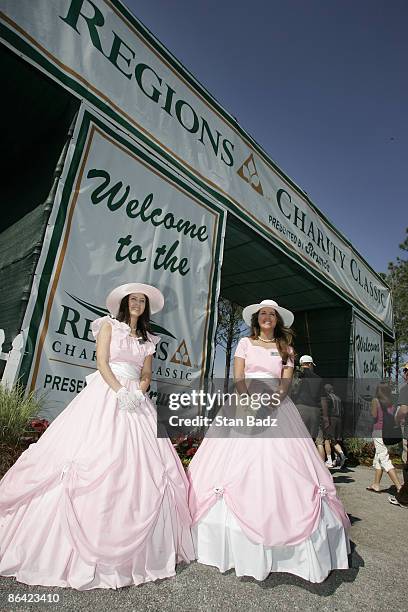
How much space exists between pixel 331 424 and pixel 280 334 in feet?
18.4

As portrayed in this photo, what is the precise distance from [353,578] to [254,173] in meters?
7.59

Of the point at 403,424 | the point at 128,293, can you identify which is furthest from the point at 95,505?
the point at 403,424

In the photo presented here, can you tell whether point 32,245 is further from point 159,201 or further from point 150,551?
point 150,551

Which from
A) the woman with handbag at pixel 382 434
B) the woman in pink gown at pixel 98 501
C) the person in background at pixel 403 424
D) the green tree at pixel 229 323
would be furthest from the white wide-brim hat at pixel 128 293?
the green tree at pixel 229 323

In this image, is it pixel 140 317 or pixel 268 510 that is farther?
pixel 140 317

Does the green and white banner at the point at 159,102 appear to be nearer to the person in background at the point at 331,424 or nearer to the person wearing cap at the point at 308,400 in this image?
the person wearing cap at the point at 308,400

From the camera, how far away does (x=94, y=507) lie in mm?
2186

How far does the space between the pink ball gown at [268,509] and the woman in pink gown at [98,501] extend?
208 mm

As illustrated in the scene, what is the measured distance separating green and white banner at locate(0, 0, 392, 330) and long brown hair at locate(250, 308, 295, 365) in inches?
155

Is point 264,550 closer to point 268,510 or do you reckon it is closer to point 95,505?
point 268,510

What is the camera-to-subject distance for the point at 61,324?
14.8 feet

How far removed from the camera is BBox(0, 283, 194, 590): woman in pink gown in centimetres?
206

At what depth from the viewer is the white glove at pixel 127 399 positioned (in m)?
2.78

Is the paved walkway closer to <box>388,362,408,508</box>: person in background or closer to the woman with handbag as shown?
<box>388,362,408,508</box>: person in background
